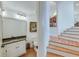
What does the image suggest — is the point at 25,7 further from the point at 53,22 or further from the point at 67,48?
the point at 67,48

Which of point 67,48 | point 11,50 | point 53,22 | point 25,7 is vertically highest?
point 25,7

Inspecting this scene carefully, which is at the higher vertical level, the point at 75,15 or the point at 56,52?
the point at 75,15

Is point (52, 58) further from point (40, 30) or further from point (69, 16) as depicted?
point (69, 16)

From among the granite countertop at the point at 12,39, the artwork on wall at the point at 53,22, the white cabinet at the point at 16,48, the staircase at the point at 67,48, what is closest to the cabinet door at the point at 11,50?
the white cabinet at the point at 16,48

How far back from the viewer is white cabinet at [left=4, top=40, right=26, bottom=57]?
4.90 metres

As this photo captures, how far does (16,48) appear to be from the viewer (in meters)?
5.50

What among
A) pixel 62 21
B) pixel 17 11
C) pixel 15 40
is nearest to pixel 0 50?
pixel 15 40

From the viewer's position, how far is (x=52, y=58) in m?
3.20

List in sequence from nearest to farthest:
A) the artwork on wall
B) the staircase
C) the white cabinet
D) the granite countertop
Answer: the staircase, the granite countertop, the white cabinet, the artwork on wall

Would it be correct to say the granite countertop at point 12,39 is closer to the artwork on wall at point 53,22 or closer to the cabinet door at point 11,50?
the cabinet door at point 11,50

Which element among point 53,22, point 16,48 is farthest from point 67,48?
point 16,48

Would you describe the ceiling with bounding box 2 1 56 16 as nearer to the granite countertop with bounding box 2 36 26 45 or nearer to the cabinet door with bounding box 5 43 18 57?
the granite countertop with bounding box 2 36 26 45

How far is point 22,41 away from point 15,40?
0.38 m

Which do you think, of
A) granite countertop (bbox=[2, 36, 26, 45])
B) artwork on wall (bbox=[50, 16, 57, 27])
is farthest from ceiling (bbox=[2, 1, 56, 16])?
granite countertop (bbox=[2, 36, 26, 45])
